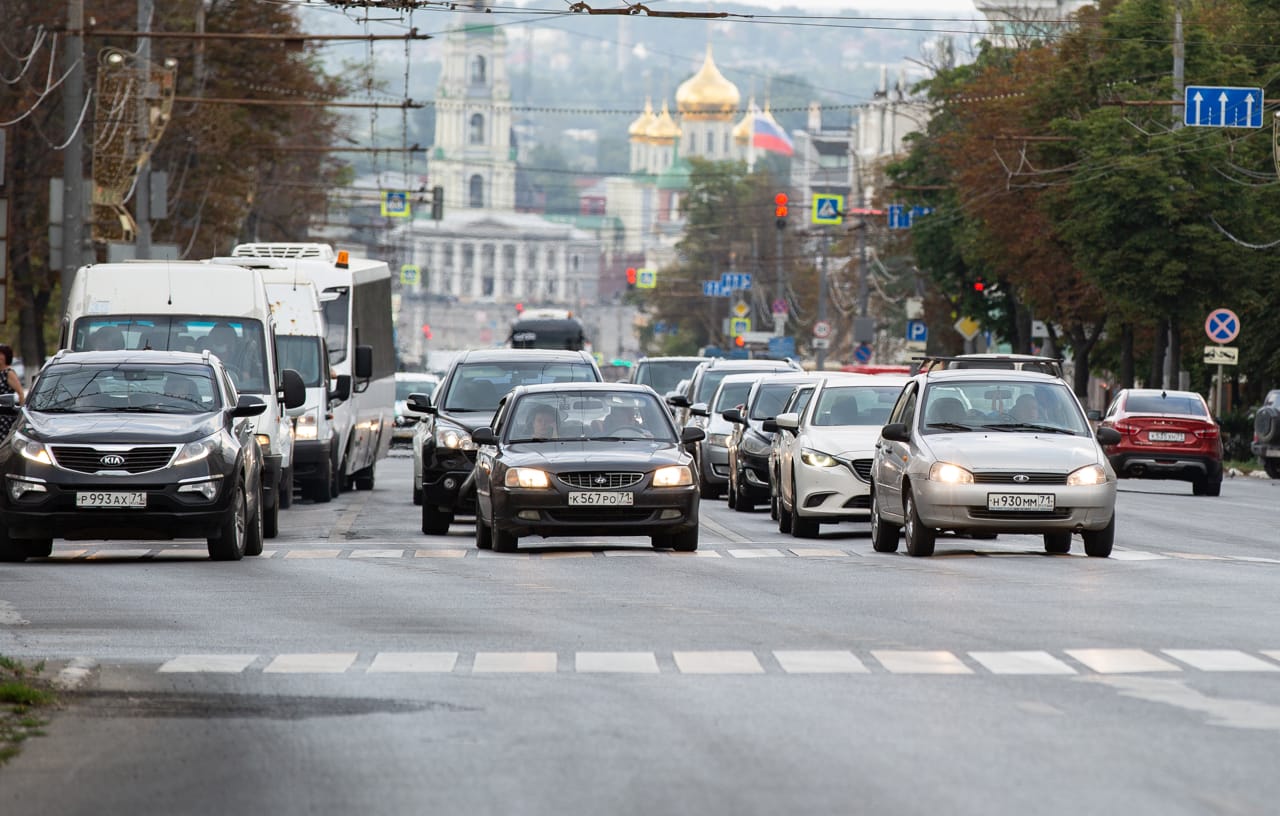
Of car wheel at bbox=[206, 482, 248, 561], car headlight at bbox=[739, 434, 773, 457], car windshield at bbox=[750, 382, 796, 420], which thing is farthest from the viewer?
car windshield at bbox=[750, 382, 796, 420]

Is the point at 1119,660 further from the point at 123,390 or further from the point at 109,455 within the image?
the point at 123,390

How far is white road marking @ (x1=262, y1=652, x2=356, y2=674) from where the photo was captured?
1216cm

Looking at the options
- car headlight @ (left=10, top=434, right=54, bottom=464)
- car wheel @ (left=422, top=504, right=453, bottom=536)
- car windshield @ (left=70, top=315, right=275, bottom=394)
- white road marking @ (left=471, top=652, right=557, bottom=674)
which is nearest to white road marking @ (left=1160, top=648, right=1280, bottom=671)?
white road marking @ (left=471, top=652, right=557, bottom=674)

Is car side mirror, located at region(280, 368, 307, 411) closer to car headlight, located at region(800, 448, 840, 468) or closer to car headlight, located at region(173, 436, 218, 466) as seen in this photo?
car headlight, located at region(800, 448, 840, 468)

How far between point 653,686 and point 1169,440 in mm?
29594

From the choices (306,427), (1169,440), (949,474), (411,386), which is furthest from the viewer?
(411,386)

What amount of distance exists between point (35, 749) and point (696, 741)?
92.5 inches

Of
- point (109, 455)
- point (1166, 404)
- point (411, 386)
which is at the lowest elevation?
point (411, 386)

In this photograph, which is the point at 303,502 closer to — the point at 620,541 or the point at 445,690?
the point at 620,541

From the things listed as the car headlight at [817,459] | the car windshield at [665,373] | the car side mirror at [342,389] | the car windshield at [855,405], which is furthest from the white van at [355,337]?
the car headlight at [817,459]

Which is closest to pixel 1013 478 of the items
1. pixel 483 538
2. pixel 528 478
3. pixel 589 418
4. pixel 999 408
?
pixel 999 408

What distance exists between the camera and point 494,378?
28062mm

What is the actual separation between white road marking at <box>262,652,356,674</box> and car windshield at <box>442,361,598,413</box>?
14.6 meters

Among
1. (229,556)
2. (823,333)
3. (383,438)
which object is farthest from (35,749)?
(823,333)
